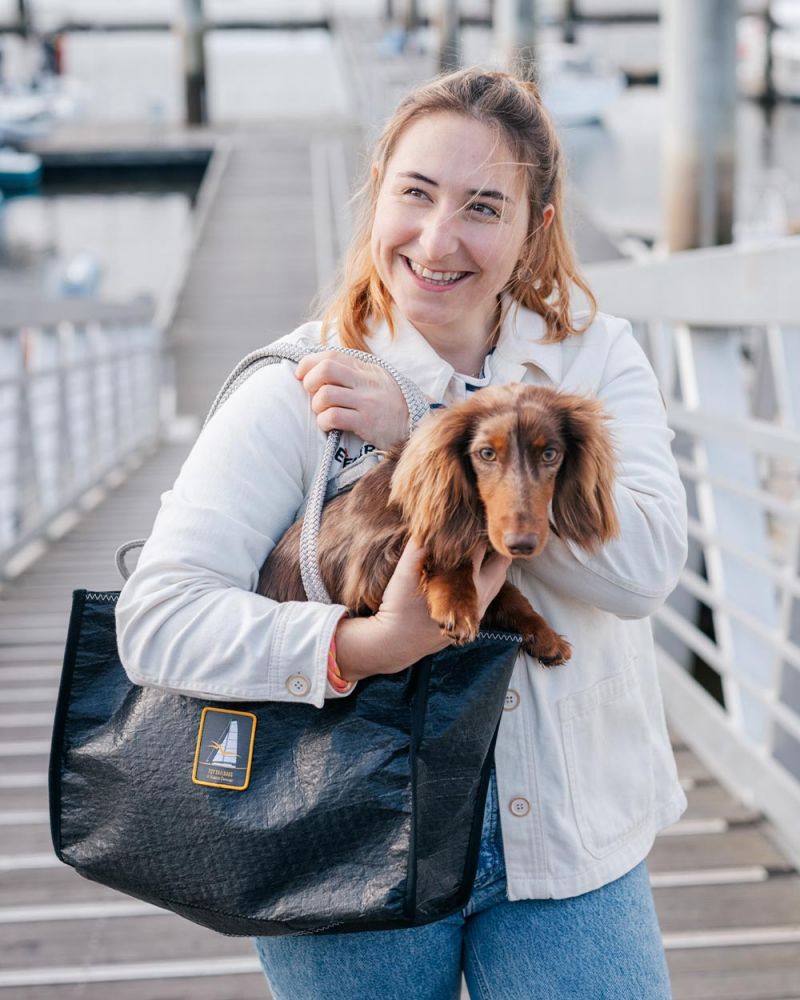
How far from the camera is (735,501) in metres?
3.53

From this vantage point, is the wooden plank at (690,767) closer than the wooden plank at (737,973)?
No

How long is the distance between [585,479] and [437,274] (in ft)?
1.00

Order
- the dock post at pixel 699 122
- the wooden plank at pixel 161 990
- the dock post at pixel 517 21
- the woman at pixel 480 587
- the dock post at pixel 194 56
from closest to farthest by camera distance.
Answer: the woman at pixel 480 587, the wooden plank at pixel 161 990, the dock post at pixel 699 122, the dock post at pixel 517 21, the dock post at pixel 194 56

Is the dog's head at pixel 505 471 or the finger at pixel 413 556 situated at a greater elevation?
the dog's head at pixel 505 471

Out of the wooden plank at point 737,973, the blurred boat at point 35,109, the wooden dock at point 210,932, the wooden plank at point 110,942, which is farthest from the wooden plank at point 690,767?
the blurred boat at point 35,109

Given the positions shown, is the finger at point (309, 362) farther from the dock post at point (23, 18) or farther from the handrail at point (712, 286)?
the dock post at point (23, 18)

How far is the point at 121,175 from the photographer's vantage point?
28.1 meters

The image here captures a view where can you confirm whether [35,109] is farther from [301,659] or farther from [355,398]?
[301,659]

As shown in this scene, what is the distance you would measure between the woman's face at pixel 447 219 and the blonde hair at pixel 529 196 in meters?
0.02

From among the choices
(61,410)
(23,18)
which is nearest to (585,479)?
(61,410)

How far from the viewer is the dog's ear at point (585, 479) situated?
1.21 m

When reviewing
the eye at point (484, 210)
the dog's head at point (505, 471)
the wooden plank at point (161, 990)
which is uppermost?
the eye at point (484, 210)

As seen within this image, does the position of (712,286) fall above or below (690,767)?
above

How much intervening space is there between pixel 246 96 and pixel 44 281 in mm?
31315
